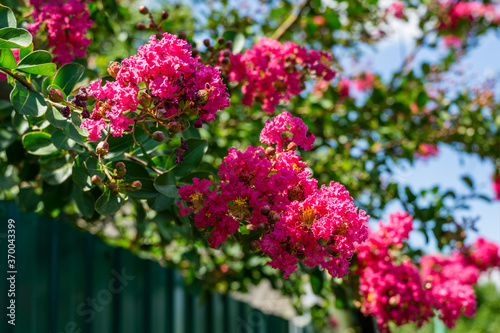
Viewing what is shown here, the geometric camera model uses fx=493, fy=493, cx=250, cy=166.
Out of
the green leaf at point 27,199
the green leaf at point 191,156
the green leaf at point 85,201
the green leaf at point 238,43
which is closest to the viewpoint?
the green leaf at point 191,156

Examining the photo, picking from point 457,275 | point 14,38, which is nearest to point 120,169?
point 14,38

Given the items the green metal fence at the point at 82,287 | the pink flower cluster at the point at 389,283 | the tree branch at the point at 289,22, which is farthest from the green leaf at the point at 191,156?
the tree branch at the point at 289,22

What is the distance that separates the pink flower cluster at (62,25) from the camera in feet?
4.91

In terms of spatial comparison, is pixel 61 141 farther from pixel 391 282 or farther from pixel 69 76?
pixel 391 282

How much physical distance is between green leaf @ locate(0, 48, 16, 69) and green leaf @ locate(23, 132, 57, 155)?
246mm

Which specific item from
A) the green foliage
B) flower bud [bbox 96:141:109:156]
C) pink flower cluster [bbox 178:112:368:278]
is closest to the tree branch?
the green foliage

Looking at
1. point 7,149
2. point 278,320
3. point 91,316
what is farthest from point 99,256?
point 278,320

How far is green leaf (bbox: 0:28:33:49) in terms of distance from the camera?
1.11 metres

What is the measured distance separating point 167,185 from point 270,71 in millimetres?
638

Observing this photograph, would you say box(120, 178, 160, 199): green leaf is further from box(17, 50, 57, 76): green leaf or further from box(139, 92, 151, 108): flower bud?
box(17, 50, 57, 76): green leaf

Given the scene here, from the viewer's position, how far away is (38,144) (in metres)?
Answer: 1.38

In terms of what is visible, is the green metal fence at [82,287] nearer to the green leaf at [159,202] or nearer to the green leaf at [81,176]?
the green leaf at [81,176]

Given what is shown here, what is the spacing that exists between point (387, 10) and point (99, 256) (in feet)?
8.17

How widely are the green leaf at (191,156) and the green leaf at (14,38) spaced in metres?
0.44
